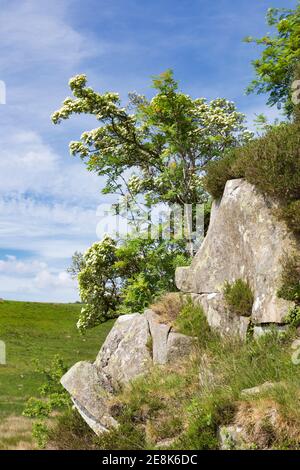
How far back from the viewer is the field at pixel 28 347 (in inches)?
818

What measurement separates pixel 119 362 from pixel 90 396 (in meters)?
1.94

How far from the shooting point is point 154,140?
24859mm

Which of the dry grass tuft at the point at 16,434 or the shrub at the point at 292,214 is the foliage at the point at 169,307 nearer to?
the shrub at the point at 292,214

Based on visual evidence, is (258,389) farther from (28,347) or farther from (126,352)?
(28,347)

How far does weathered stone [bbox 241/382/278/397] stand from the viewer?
31.6 feet

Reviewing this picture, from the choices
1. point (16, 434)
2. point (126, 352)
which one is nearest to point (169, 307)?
point (126, 352)

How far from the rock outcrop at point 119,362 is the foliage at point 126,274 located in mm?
4418

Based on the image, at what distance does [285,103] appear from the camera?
23.3 metres

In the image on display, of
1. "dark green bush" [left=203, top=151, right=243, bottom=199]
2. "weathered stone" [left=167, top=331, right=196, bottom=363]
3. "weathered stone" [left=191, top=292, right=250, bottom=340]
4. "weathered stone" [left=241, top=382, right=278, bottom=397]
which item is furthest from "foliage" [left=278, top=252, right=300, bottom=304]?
"dark green bush" [left=203, top=151, right=243, bottom=199]

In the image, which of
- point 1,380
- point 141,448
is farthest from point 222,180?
point 1,380

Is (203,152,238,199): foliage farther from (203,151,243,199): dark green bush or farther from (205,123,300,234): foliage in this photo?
(205,123,300,234): foliage

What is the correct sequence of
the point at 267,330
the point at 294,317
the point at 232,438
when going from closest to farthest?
1. the point at 232,438
2. the point at 294,317
3. the point at 267,330

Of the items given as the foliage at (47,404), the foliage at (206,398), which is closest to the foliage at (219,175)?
the foliage at (206,398)
